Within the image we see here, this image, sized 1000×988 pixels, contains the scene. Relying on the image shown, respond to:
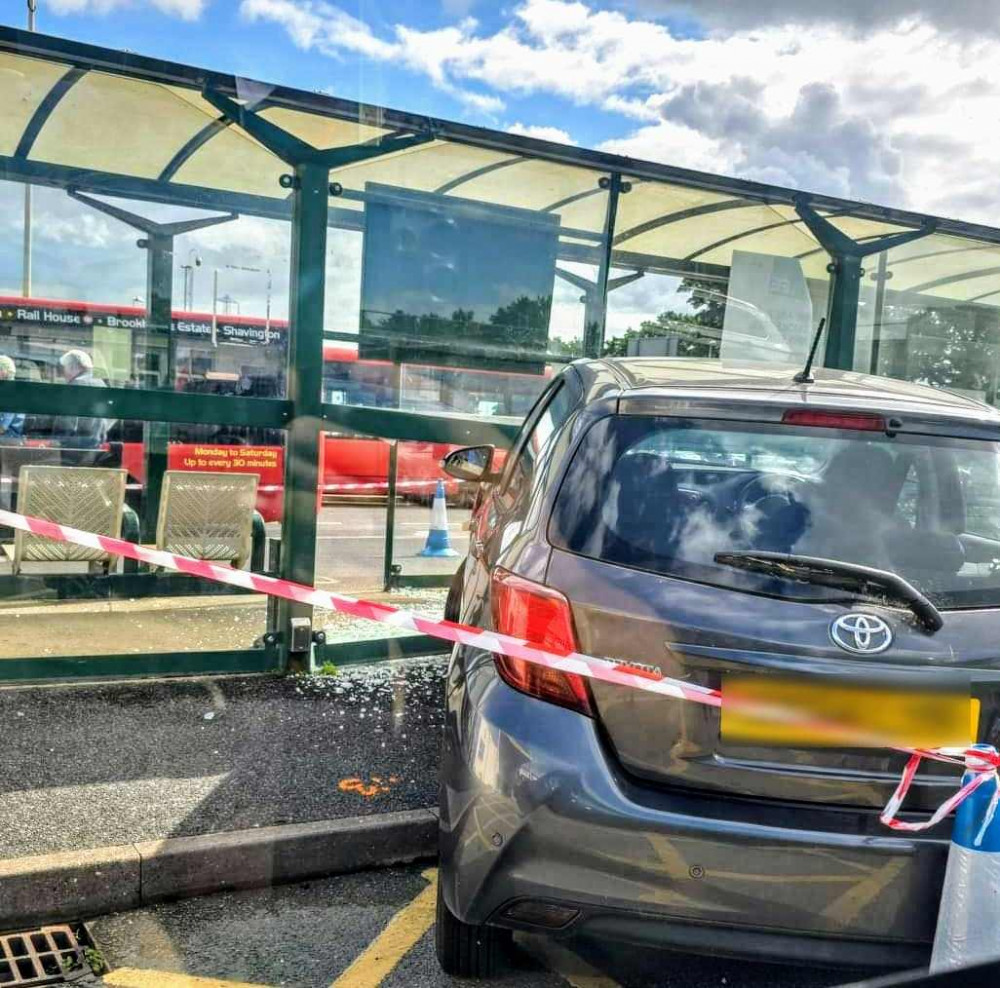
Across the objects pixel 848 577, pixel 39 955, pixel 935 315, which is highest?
pixel 935 315

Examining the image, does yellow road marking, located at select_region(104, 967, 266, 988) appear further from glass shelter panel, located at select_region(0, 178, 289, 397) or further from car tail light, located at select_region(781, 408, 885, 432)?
glass shelter panel, located at select_region(0, 178, 289, 397)

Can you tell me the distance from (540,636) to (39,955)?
5.94ft

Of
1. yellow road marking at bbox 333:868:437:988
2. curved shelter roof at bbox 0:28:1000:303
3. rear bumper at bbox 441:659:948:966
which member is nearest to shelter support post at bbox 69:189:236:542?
curved shelter roof at bbox 0:28:1000:303

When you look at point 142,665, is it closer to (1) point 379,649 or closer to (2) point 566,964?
(1) point 379,649

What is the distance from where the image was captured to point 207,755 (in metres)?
4.18

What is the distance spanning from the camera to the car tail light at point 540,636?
2334mm

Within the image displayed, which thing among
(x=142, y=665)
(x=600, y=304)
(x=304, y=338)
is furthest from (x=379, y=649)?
(x=600, y=304)

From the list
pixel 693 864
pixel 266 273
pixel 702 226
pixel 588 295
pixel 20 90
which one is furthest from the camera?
pixel 702 226

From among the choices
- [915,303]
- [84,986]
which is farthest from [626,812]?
[915,303]

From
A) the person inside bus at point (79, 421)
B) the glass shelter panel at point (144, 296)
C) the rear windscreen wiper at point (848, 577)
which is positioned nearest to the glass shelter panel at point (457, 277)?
the glass shelter panel at point (144, 296)

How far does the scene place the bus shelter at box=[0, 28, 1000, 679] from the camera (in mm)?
5008

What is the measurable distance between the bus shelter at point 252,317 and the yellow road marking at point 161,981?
2.44 meters

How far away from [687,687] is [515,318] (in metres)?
4.12

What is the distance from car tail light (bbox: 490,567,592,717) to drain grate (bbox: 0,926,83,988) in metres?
1.59
